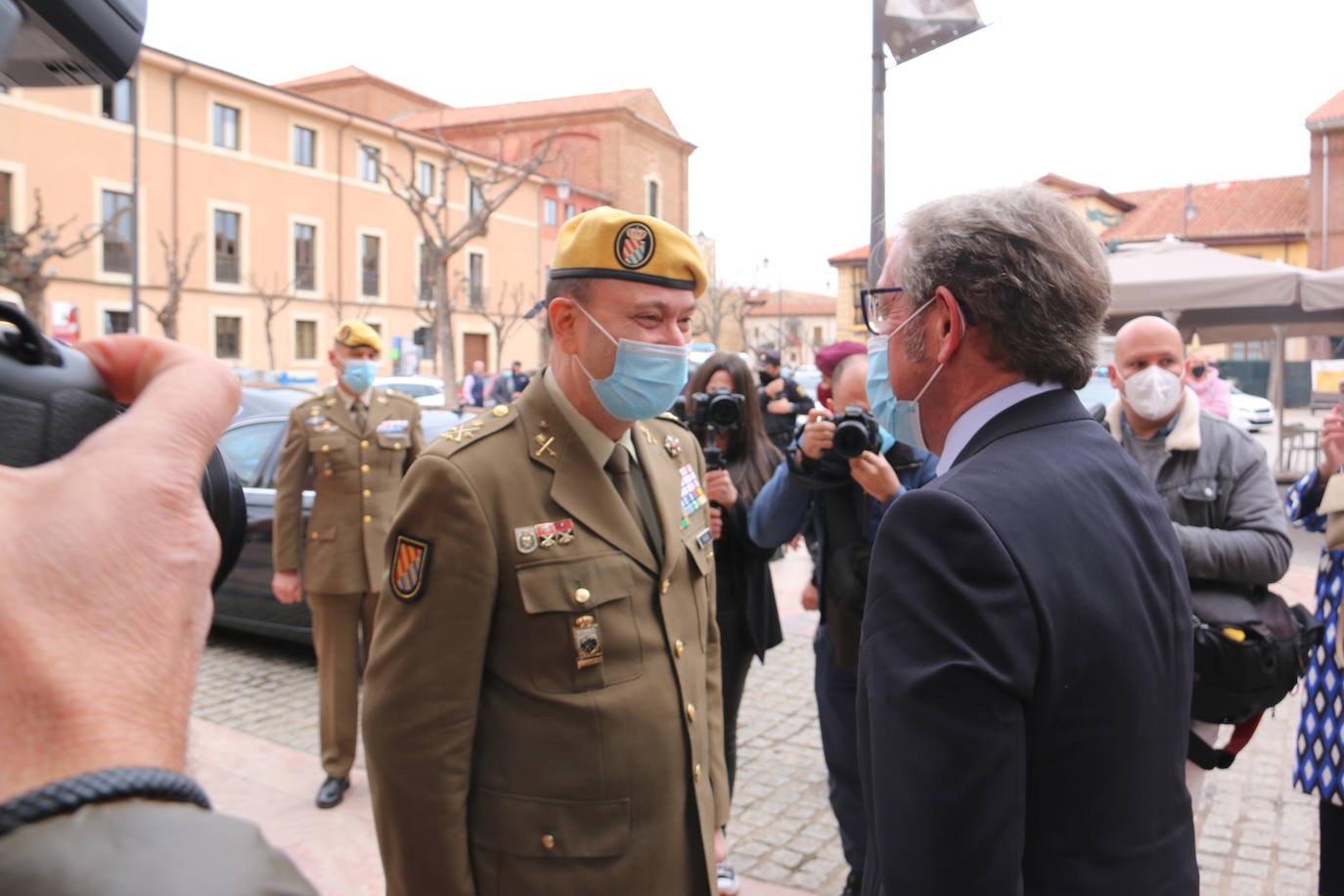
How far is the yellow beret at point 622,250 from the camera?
2.46 meters

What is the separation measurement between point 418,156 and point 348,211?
14.4ft

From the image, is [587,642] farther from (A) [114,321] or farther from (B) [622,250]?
(A) [114,321]

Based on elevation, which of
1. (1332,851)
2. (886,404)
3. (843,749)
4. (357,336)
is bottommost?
(1332,851)

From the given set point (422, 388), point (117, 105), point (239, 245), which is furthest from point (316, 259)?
point (422, 388)

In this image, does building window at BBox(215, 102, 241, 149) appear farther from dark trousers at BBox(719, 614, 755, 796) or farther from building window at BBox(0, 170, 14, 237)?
dark trousers at BBox(719, 614, 755, 796)

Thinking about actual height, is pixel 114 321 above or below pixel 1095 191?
below

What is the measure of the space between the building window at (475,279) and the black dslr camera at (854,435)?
45483 mm

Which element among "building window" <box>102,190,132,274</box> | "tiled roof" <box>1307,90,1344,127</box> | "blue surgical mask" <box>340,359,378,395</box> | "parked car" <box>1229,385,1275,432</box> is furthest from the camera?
"tiled roof" <box>1307,90,1344,127</box>

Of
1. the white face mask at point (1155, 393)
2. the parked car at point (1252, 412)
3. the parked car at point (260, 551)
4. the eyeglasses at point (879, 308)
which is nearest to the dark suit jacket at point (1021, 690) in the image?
the eyeglasses at point (879, 308)

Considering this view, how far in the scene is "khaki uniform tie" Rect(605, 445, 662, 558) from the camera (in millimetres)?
2412

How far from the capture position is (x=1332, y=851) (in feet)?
10.0

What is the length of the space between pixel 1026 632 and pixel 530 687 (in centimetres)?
113

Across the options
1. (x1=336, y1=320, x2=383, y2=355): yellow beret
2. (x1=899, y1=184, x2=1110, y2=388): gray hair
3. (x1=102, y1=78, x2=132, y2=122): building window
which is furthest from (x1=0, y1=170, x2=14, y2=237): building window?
(x1=899, y1=184, x2=1110, y2=388): gray hair

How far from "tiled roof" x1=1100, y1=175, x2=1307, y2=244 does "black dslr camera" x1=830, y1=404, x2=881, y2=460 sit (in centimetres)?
Result: 5703
